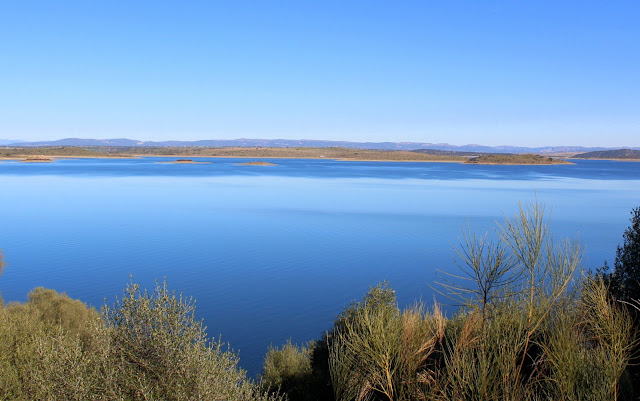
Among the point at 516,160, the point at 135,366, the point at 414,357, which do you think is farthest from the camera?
the point at 516,160

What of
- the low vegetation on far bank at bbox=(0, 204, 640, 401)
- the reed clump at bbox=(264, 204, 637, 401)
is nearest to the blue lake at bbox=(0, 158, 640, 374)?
the low vegetation on far bank at bbox=(0, 204, 640, 401)

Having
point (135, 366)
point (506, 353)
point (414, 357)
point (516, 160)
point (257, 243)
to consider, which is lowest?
point (257, 243)

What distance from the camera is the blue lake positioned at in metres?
19.4

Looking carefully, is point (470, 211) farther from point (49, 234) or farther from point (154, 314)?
point (154, 314)

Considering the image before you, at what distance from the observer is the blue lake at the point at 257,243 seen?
19.4 meters

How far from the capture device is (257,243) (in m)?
30.3

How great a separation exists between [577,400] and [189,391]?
5.40 m

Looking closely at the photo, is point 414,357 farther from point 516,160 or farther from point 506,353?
point 516,160

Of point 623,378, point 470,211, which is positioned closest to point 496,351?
point 623,378

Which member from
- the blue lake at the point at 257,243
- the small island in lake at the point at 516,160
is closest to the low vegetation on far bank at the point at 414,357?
the blue lake at the point at 257,243

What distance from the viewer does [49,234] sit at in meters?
32.0

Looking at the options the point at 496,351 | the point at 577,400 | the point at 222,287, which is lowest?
the point at 222,287

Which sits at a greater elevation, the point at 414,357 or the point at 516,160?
the point at 516,160

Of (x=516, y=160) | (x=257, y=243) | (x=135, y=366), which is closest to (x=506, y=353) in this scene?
(x=135, y=366)
